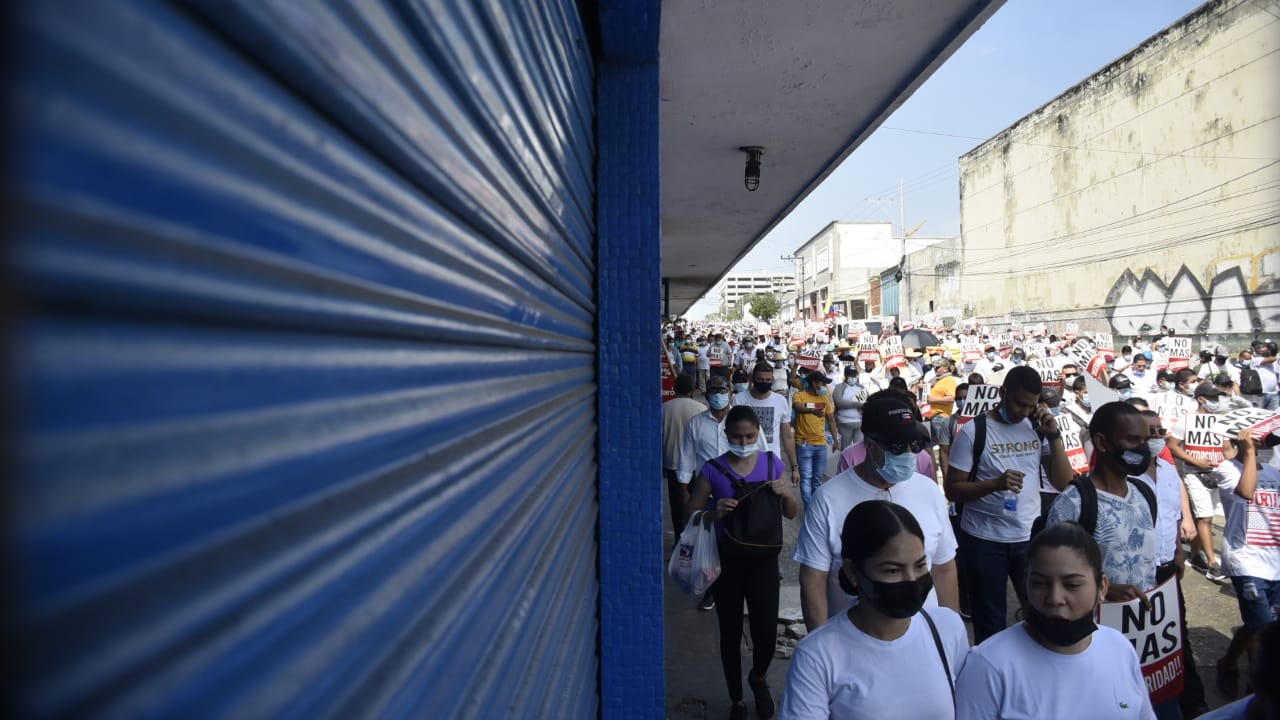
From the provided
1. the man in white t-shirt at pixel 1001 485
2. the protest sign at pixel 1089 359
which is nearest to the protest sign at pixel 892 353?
the protest sign at pixel 1089 359

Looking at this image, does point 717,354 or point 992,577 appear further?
point 717,354

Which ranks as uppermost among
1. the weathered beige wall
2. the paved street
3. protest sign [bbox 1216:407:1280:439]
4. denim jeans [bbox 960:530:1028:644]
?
the weathered beige wall

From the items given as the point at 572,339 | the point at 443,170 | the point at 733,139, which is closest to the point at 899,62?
the point at 733,139

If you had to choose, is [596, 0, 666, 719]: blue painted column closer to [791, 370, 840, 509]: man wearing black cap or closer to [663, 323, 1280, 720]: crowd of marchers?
[663, 323, 1280, 720]: crowd of marchers

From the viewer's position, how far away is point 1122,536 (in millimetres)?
3842

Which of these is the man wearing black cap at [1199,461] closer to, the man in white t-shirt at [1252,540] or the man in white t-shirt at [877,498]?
the man in white t-shirt at [1252,540]

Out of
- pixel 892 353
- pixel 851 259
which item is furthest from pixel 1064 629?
pixel 851 259

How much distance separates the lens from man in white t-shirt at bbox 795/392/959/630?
Result: 3.43m

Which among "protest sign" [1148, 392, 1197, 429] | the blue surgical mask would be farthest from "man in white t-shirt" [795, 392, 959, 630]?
"protest sign" [1148, 392, 1197, 429]

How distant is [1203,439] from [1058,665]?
520 cm

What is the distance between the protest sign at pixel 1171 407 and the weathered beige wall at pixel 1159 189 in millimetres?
20882

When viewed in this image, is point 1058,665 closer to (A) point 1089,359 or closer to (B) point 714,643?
(B) point 714,643

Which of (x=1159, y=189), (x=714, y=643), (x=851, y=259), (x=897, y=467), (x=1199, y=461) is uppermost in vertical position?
(x=851, y=259)

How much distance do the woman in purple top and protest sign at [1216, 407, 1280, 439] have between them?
137 inches
